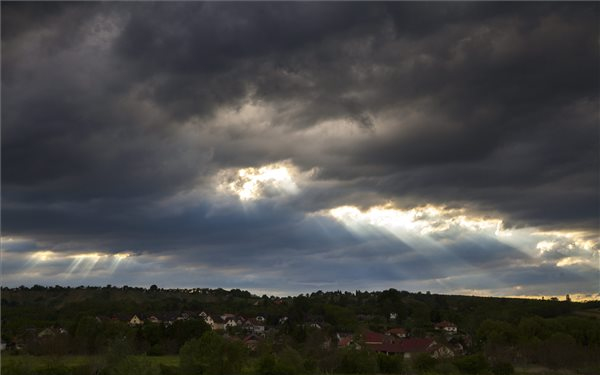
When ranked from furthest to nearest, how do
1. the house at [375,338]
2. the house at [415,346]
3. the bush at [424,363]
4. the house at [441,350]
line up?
the house at [375,338] → the house at [415,346] → the house at [441,350] → the bush at [424,363]

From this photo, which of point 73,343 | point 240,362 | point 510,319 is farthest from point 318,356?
point 510,319

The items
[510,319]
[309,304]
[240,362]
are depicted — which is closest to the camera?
[240,362]

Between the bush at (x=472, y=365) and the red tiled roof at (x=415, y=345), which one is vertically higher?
the red tiled roof at (x=415, y=345)

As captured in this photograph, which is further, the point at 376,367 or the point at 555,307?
the point at 555,307

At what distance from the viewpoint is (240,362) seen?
76.7 meters

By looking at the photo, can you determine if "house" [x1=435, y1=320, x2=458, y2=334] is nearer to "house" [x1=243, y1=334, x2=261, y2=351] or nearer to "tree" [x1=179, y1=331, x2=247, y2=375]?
"house" [x1=243, y1=334, x2=261, y2=351]

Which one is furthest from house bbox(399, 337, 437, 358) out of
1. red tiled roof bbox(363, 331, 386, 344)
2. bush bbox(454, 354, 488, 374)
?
bush bbox(454, 354, 488, 374)

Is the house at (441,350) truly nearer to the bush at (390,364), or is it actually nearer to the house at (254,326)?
the bush at (390,364)

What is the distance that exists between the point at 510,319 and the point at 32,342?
321 ft

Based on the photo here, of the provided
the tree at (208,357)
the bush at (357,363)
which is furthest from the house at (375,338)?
the tree at (208,357)

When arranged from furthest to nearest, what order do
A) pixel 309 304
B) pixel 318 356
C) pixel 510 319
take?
pixel 309 304, pixel 510 319, pixel 318 356

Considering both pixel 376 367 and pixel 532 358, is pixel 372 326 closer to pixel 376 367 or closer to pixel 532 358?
pixel 532 358

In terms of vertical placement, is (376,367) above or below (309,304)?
below

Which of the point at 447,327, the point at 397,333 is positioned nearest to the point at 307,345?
the point at 397,333
